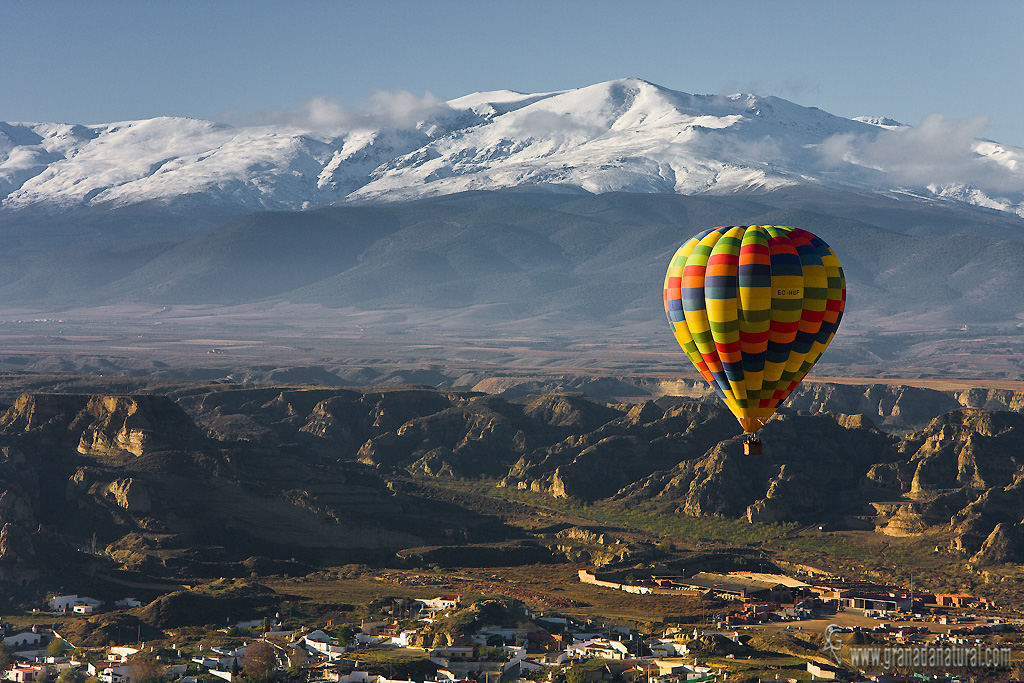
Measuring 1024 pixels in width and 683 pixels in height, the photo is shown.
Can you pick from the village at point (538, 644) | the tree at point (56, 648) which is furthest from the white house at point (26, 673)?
the tree at point (56, 648)

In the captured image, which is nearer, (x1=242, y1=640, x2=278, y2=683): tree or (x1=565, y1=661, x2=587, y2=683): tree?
(x1=565, y1=661, x2=587, y2=683): tree

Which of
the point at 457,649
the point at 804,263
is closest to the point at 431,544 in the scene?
the point at 457,649

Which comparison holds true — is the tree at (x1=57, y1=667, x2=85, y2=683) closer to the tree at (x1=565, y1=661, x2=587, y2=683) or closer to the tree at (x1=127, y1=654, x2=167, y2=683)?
the tree at (x1=127, y1=654, x2=167, y2=683)

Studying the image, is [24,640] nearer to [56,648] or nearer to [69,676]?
[56,648]

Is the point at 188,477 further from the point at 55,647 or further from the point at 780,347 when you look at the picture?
the point at 780,347

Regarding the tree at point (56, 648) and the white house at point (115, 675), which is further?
the tree at point (56, 648)

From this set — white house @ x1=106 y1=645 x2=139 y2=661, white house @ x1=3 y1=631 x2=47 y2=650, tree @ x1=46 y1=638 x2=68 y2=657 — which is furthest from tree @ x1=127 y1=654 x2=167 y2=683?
white house @ x1=3 y1=631 x2=47 y2=650

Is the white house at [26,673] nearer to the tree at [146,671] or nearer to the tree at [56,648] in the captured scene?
the tree at [56,648]
